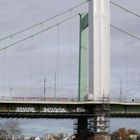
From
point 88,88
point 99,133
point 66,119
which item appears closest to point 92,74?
point 88,88

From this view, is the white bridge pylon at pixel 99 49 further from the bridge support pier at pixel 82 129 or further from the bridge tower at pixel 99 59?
the bridge support pier at pixel 82 129

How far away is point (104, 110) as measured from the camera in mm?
108750

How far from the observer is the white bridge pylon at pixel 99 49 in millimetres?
109375

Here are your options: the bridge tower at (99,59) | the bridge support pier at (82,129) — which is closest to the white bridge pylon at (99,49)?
the bridge tower at (99,59)

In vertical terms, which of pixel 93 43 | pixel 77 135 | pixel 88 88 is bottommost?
pixel 77 135

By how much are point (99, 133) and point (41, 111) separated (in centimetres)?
1161

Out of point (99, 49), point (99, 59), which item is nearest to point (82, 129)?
point (99, 59)

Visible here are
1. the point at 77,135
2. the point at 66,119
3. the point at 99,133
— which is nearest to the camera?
the point at 99,133

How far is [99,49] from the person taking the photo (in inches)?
4387

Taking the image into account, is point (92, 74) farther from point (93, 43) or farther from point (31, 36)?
point (31, 36)

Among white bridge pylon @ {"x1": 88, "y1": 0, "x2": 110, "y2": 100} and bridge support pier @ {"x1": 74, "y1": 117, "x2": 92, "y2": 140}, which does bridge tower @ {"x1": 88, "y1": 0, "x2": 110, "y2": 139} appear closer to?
white bridge pylon @ {"x1": 88, "y1": 0, "x2": 110, "y2": 100}

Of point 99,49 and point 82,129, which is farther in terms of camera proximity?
point 82,129

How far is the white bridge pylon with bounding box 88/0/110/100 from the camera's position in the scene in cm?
10938

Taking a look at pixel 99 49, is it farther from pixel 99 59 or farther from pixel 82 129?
pixel 82 129
